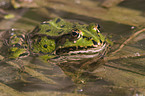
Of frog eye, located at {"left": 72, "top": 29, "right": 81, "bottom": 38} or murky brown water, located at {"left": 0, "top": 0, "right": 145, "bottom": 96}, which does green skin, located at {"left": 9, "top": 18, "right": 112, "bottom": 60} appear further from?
murky brown water, located at {"left": 0, "top": 0, "right": 145, "bottom": 96}

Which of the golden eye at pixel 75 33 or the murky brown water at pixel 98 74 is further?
the golden eye at pixel 75 33

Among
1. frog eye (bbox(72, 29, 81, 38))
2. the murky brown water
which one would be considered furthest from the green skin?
the murky brown water

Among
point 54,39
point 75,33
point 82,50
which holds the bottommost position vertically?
point 82,50

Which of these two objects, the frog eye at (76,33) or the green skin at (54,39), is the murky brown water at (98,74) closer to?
the green skin at (54,39)

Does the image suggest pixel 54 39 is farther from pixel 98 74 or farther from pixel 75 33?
pixel 98 74

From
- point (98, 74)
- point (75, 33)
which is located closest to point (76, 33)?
point (75, 33)

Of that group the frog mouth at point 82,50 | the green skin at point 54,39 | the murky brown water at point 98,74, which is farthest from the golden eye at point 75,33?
the murky brown water at point 98,74

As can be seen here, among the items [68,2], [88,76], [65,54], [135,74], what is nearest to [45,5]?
[68,2]

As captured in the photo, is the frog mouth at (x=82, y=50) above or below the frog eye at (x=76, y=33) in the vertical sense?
below
